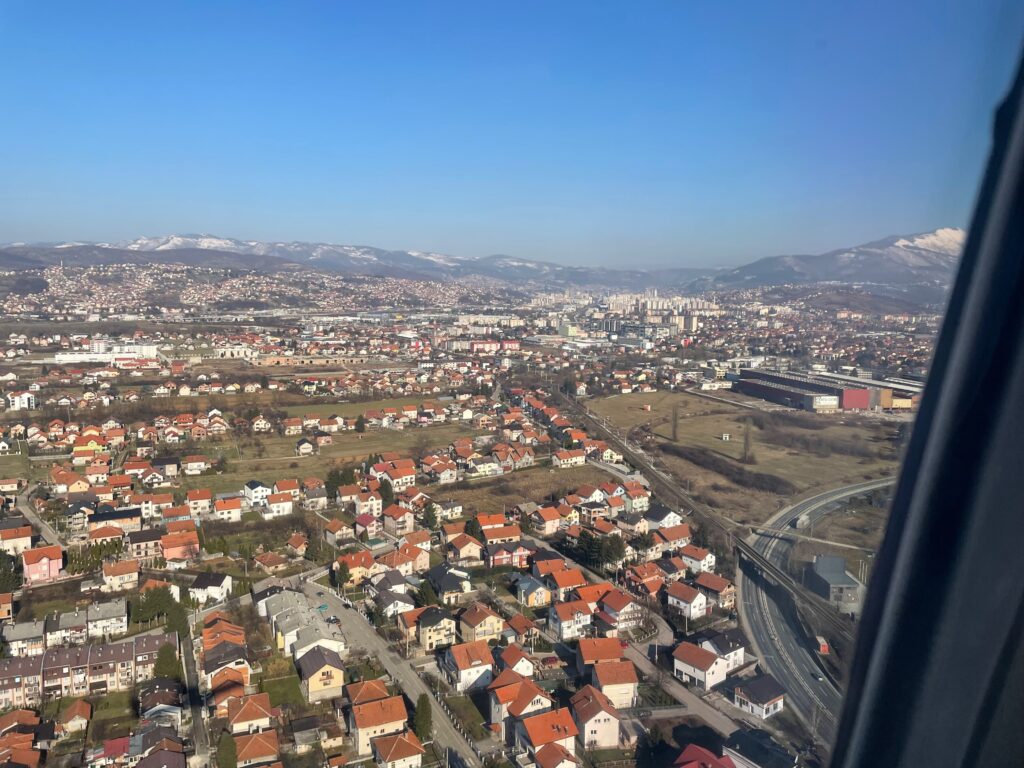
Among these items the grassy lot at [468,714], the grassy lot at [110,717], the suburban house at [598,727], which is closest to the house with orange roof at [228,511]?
the grassy lot at [110,717]

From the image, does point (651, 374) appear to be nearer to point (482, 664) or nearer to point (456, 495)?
point (456, 495)

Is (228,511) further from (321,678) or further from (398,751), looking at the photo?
(398,751)

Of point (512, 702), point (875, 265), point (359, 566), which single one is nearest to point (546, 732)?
point (512, 702)

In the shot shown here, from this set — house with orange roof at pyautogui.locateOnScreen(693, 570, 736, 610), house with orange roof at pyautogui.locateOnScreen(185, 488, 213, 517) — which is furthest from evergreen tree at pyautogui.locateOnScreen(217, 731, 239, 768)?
house with orange roof at pyautogui.locateOnScreen(185, 488, 213, 517)

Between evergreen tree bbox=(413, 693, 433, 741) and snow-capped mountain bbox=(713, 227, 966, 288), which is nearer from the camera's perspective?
snow-capped mountain bbox=(713, 227, 966, 288)

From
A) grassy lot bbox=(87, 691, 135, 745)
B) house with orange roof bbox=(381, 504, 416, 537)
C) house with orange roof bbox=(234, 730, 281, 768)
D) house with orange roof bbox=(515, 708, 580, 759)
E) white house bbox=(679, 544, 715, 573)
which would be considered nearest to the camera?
house with orange roof bbox=(234, 730, 281, 768)

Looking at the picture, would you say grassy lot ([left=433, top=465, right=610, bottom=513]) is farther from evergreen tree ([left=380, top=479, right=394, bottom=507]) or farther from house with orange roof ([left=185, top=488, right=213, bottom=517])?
house with orange roof ([left=185, top=488, right=213, bottom=517])
